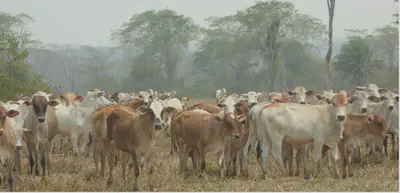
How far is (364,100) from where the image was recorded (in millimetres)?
13219

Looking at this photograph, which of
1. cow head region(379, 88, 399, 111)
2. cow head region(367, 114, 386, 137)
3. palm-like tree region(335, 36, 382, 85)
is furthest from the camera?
palm-like tree region(335, 36, 382, 85)

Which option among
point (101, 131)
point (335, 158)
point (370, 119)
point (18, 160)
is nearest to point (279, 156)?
point (335, 158)

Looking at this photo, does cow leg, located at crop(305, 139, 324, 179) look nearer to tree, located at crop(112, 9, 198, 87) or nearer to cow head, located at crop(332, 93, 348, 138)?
cow head, located at crop(332, 93, 348, 138)

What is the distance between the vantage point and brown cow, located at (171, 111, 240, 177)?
981cm

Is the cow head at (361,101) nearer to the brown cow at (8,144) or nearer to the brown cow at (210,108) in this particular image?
the brown cow at (210,108)

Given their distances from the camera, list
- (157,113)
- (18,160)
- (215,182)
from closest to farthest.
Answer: (157,113) < (215,182) < (18,160)

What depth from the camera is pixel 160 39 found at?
201 feet

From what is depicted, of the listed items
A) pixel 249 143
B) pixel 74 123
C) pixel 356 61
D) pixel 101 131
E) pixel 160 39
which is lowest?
pixel 249 143

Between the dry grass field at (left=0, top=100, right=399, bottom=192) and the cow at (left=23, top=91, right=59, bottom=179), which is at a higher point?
the cow at (left=23, top=91, right=59, bottom=179)

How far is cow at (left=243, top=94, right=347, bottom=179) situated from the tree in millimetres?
51688

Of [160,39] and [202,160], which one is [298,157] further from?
[160,39]

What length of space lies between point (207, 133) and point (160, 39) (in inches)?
2057

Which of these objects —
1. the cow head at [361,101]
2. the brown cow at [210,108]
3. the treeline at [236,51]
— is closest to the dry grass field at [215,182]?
the brown cow at [210,108]

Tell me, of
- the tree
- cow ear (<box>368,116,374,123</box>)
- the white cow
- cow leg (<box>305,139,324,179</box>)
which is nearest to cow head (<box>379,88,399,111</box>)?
cow ear (<box>368,116,374,123</box>)
